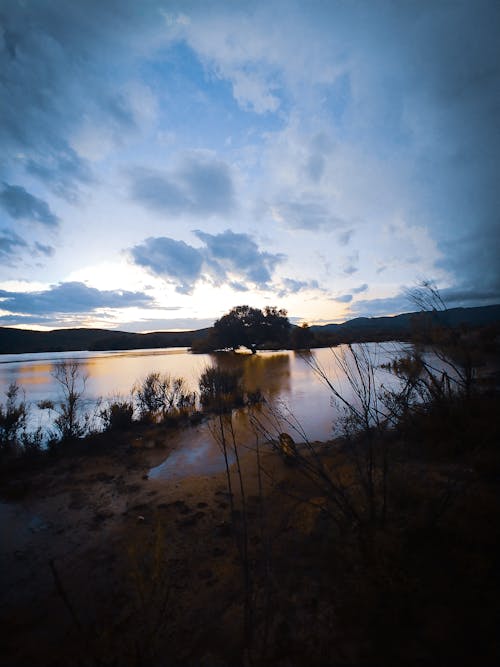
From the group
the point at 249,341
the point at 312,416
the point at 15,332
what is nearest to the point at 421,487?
the point at 312,416

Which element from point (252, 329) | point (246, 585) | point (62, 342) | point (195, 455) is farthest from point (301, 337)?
point (62, 342)

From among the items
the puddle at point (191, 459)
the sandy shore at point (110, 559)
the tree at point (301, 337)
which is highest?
the tree at point (301, 337)

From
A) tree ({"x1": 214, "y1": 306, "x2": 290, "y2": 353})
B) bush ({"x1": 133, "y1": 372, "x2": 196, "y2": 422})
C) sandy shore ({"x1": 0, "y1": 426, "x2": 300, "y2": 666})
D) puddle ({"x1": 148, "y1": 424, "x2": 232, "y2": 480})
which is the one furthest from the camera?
tree ({"x1": 214, "y1": 306, "x2": 290, "y2": 353})

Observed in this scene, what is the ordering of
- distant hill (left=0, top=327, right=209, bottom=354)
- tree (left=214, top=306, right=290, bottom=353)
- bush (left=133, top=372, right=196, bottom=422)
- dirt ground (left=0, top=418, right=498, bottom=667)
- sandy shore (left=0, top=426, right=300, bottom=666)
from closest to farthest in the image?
dirt ground (left=0, top=418, right=498, bottom=667), sandy shore (left=0, top=426, right=300, bottom=666), bush (left=133, top=372, right=196, bottom=422), tree (left=214, top=306, right=290, bottom=353), distant hill (left=0, top=327, right=209, bottom=354)

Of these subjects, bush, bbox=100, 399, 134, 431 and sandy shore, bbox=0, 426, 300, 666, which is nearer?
sandy shore, bbox=0, 426, 300, 666

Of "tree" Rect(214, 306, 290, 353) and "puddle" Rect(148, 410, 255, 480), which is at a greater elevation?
"tree" Rect(214, 306, 290, 353)

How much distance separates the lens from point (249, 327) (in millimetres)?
44125

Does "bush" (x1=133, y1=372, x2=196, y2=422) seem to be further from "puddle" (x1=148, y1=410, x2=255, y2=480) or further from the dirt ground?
the dirt ground

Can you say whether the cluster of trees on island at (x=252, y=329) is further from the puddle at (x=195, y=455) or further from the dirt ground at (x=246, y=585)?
the dirt ground at (x=246, y=585)

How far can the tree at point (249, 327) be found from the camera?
4409 centimetres

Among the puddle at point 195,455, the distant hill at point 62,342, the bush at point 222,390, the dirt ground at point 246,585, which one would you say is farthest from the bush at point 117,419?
the distant hill at point 62,342

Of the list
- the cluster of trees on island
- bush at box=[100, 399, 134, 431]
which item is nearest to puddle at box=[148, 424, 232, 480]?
bush at box=[100, 399, 134, 431]

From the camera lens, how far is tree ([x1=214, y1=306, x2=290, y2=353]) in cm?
4409

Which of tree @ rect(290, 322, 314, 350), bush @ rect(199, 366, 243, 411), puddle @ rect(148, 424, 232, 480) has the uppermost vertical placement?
tree @ rect(290, 322, 314, 350)
